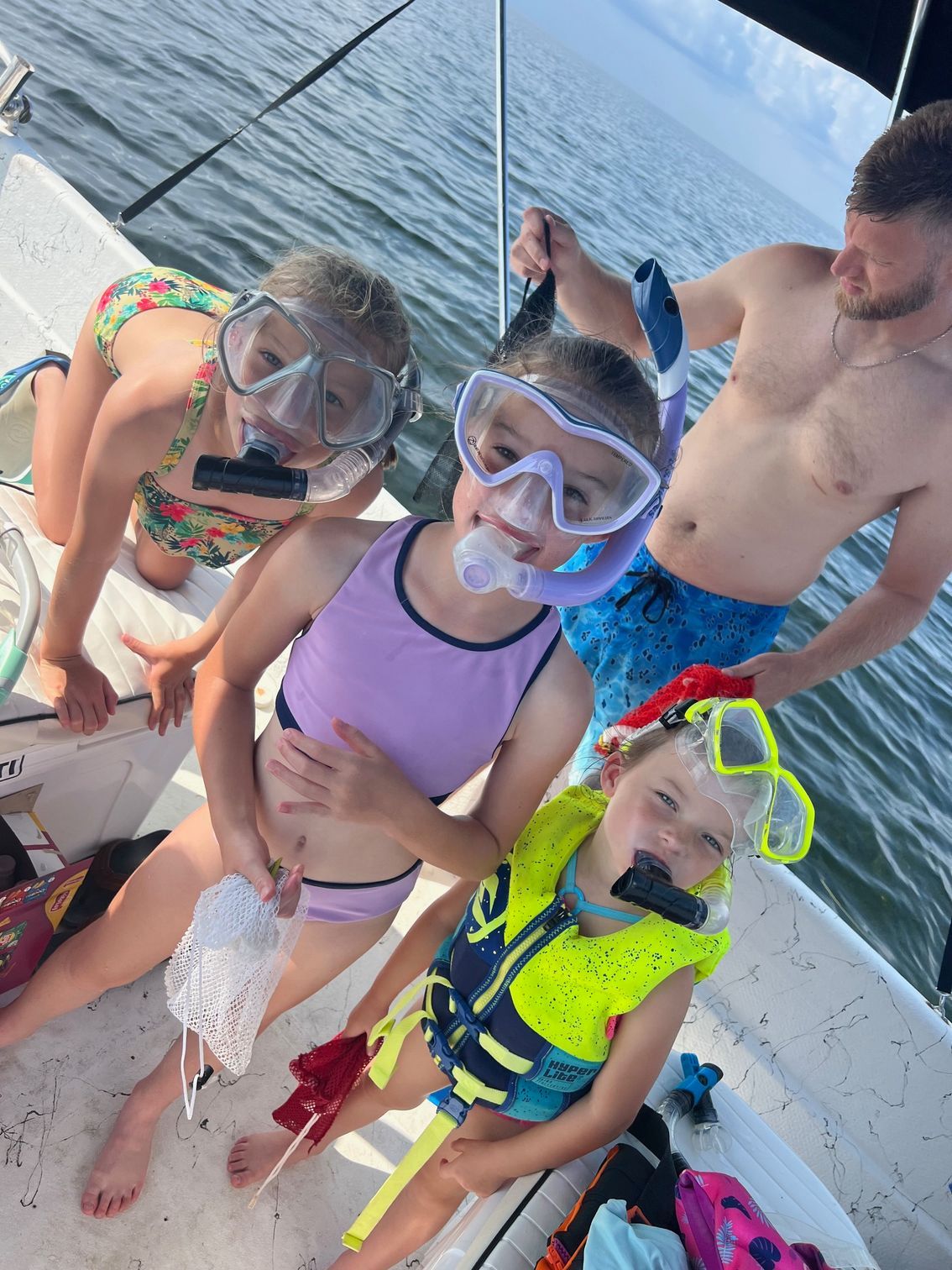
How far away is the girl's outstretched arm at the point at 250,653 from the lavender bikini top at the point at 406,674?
0.15 ft

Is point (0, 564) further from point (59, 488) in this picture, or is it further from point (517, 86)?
point (517, 86)

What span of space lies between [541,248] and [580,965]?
139 cm

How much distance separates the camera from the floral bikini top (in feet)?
6.81

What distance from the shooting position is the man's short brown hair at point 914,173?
6.33ft

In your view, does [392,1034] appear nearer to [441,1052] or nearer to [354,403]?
[441,1052]

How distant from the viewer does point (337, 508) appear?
2.11m

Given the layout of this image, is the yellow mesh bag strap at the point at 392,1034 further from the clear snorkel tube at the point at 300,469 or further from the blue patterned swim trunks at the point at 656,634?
the clear snorkel tube at the point at 300,469

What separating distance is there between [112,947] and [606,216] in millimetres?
14773

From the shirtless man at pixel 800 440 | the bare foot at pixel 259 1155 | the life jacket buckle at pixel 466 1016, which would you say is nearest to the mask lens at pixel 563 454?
the shirtless man at pixel 800 440

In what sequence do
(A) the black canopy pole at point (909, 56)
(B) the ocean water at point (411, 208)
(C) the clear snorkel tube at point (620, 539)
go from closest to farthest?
(C) the clear snorkel tube at point (620, 539)
(A) the black canopy pole at point (909, 56)
(B) the ocean water at point (411, 208)

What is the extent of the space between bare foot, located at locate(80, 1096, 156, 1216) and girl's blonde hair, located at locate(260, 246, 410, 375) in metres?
1.53

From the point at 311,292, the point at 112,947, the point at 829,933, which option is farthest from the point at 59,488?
the point at 829,933

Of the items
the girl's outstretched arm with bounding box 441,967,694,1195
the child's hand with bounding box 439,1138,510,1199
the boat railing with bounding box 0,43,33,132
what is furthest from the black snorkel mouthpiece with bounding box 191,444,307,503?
the boat railing with bounding box 0,43,33,132

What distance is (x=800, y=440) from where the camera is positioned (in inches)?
A: 88.4
